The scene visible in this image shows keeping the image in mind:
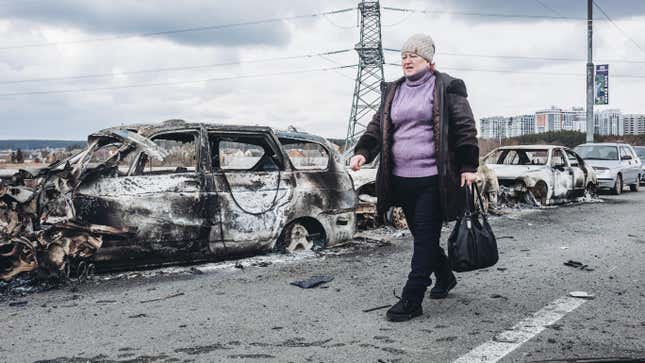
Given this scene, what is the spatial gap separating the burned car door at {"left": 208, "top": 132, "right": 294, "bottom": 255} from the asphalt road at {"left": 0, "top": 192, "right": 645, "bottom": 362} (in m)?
0.28

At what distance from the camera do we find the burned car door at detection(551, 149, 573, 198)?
14.0m

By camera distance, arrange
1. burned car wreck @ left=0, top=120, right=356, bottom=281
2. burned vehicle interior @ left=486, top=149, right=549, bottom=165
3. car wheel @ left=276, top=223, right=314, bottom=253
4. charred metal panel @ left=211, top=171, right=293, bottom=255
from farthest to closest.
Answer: burned vehicle interior @ left=486, top=149, right=549, bottom=165 → car wheel @ left=276, top=223, right=314, bottom=253 → charred metal panel @ left=211, top=171, right=293, bottom=255 → burned car wreck @ left=0, top=120, right=356, bottom=281

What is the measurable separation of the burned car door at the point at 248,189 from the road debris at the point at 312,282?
110cm

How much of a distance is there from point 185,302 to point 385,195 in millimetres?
1899

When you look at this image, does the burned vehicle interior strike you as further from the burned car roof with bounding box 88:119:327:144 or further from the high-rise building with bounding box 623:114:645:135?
the high-rise building with bounding box 623:114:645:135

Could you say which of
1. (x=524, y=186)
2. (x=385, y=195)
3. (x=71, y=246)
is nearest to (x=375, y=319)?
(x=385, y=195)

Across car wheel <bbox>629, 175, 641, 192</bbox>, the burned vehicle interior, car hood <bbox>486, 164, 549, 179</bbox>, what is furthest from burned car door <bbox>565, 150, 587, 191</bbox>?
car wheel <bbox>629, 175, 641, 192</bbox>

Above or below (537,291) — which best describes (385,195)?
above

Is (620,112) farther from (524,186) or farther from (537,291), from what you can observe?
(537,291)

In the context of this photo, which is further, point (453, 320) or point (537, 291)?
point (537, 291)

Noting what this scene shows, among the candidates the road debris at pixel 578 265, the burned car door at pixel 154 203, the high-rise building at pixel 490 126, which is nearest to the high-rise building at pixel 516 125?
the high-rise building at pixel 490 126

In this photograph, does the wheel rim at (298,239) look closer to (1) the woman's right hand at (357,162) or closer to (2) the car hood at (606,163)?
(1) the woman's right hand at (357,162)

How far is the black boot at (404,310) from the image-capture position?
4.32 m

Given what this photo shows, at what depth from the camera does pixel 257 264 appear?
6652 millimetres
